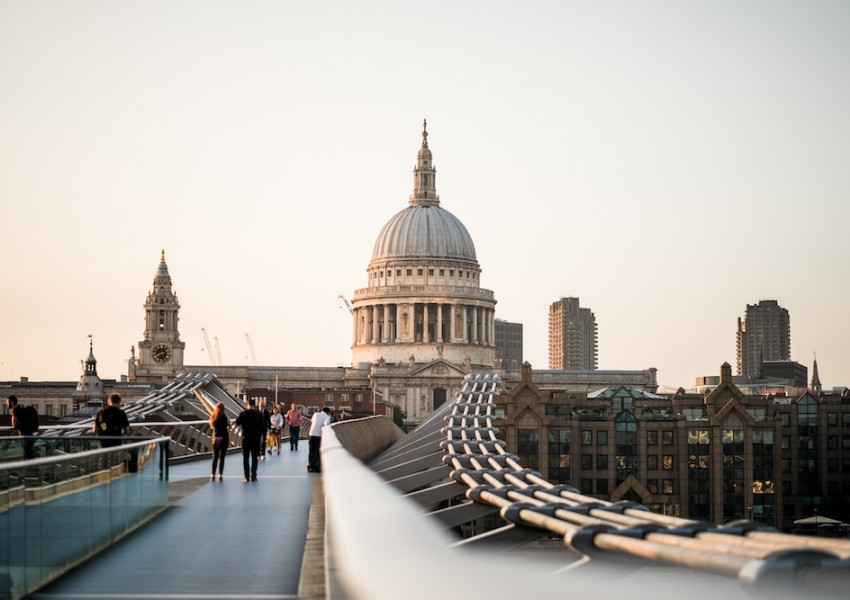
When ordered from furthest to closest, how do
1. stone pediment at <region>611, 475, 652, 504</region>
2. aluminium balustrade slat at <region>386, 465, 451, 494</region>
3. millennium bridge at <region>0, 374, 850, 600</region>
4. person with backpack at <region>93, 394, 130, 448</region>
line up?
stone pediment at <region>611, 475, 652, 504</region>
aluminium balustrade slat at <region>386, 465, 451, 494</region>
person with backpack at <region>93, 394, 130, 448</region>
millennium bridge at <region>0, 374, 850, 600</region>

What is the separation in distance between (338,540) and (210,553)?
31.2ft

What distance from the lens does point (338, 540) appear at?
641 cm

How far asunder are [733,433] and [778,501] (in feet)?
23.4

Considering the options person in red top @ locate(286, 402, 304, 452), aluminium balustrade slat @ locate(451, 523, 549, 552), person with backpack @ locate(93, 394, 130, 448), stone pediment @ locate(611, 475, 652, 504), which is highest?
person with backpack @ locate(93, 394, 130, 448)

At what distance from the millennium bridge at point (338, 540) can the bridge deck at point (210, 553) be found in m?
0.03

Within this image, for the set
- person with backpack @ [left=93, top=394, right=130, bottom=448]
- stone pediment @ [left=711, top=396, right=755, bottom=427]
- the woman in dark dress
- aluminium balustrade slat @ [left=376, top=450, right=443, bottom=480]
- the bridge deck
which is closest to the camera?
the bridge deck

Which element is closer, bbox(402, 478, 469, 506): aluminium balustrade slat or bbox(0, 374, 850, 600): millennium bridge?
bbox(0, 374, 850, 600): millennium bridge

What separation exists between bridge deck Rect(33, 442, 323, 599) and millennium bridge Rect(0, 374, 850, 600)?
0.03m

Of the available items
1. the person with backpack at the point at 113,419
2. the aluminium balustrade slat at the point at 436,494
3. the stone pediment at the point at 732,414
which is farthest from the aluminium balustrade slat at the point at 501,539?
the stone pediment at the point at 732,414

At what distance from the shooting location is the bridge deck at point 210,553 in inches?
503

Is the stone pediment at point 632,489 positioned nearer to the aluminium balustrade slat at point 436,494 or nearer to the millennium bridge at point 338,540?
the millennium bridge at point 338,540

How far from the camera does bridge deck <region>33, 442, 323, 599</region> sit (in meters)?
12.8

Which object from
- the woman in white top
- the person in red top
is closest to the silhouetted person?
the person in red top

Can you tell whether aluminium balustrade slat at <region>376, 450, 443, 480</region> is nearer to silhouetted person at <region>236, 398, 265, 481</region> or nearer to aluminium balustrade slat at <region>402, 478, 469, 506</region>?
silhouetted person at <region>236, 398, 265, 481</region>
